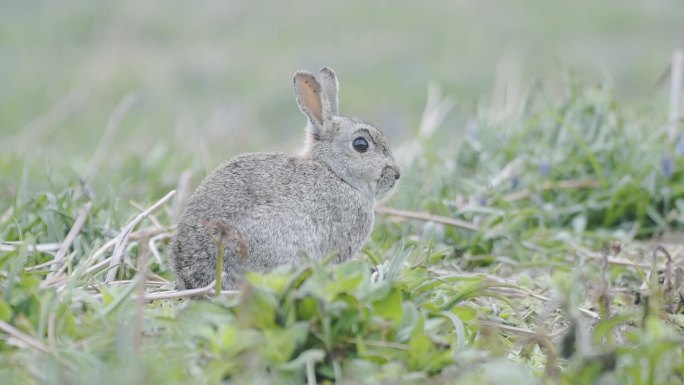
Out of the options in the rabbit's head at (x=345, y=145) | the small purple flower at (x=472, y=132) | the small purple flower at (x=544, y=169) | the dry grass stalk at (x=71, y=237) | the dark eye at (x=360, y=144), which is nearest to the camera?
the dry grass stalk at (x=71, y=237)

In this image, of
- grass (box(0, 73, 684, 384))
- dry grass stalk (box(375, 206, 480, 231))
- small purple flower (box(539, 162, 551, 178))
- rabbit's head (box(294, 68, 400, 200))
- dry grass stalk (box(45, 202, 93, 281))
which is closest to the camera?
grass (box(0, 73, 684, 384))

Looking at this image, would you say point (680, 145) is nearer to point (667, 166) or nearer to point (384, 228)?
point (667, 166)

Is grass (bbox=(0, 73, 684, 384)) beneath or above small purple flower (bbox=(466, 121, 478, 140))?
beneath

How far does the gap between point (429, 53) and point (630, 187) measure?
891cm

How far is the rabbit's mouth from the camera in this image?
515 cm

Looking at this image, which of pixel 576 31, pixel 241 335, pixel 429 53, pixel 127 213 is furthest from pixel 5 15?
pixel 241 335

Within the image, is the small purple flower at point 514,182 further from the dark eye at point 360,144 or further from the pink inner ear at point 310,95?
the pink inner ear at point 310,95

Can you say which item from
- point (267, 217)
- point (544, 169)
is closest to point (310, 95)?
point (267, 217)

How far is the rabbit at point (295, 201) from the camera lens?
4.24m

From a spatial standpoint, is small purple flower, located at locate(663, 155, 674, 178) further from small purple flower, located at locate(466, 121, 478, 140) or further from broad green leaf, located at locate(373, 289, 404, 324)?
broad green leaf, located at locate(373, 289, 404, 324)

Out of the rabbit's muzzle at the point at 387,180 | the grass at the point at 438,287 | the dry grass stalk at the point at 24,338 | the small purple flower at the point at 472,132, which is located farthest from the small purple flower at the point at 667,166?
the dry grass stalk at the point at 24,338

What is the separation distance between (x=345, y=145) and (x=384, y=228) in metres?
0.94

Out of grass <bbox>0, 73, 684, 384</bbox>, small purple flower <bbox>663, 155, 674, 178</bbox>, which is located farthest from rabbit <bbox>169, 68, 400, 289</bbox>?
small purple flower <bbox>663, 155, 674, 178</bbox>

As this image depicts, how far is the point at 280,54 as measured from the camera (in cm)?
1498
